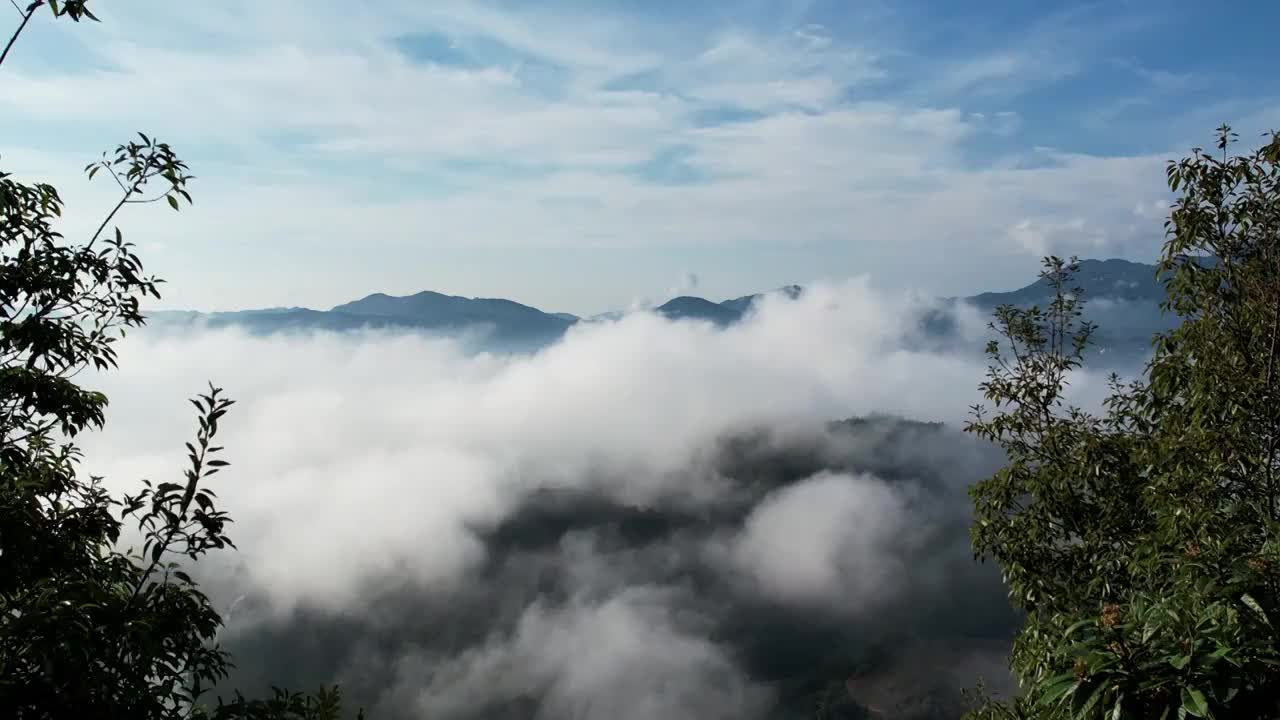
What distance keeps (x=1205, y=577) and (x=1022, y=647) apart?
5.78 metres

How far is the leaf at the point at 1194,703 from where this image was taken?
359cm

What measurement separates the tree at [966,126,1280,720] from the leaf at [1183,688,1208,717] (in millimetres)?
11

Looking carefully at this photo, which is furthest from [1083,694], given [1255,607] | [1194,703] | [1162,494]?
[1162,494]

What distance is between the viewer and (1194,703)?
3734mm

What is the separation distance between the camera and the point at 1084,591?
11.0 meters

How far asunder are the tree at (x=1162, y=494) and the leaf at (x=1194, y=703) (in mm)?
11

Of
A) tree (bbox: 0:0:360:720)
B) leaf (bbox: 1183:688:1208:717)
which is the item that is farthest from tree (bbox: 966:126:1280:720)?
tree (bbox: 0:0:360:720)

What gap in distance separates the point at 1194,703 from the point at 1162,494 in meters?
6.17

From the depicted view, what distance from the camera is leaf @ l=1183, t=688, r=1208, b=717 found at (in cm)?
359

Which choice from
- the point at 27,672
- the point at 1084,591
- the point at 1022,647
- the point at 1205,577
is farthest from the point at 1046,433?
the point at 27,672

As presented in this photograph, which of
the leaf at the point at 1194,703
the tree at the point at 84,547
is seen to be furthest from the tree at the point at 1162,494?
the tree at the point at 84,547

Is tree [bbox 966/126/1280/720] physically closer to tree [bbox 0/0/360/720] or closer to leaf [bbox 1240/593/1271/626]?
leaf [bbox 1240/593/1271/626]

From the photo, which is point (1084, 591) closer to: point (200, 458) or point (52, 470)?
point (200, 458)

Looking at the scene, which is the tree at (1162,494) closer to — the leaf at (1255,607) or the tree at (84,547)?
the leaf at (1255,607)
